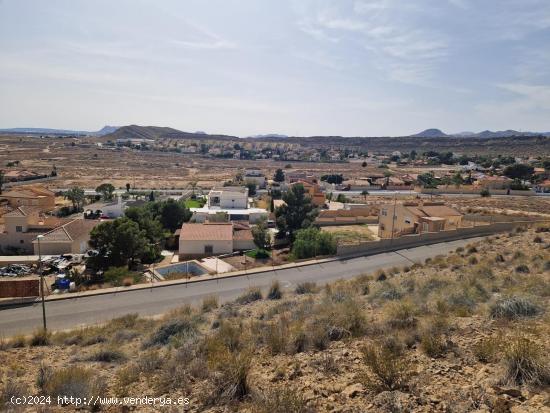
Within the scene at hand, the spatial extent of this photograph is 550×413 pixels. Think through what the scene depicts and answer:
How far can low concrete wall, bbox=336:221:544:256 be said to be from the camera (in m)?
29.1

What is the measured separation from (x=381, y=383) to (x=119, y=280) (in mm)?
20979

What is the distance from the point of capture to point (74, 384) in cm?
Result: 777

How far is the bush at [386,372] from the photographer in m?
6.38

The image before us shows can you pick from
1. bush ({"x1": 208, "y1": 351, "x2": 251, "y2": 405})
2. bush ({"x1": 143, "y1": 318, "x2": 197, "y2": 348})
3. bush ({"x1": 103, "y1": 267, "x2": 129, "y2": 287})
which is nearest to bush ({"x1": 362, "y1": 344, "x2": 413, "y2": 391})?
bush ({"x1": 208, "y1": 351, "x2": 251, "y2": 405})

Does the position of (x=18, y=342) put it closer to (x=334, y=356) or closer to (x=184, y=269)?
(x=334, y=356)

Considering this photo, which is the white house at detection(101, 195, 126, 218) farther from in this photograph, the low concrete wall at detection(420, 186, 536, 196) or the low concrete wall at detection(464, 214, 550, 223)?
the low concrete wall at detection(420, 186, 536, 196)

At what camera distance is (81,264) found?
3064 cm

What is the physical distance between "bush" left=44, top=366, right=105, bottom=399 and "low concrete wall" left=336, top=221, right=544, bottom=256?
22.2 m

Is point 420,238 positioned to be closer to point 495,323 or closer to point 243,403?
point 495,323

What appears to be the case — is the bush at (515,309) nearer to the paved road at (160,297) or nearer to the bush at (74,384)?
the bush at (74,384)

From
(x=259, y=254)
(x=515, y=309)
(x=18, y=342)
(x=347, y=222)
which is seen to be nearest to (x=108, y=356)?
(x=18, y=342)

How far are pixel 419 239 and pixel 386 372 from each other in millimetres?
26985

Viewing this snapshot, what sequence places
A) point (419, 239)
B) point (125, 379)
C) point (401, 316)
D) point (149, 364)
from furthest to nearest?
point (419, 239), point (401, 316), point (149, 364), point (125, 379)

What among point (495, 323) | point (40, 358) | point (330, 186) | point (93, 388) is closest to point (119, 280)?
point (40, 358)
